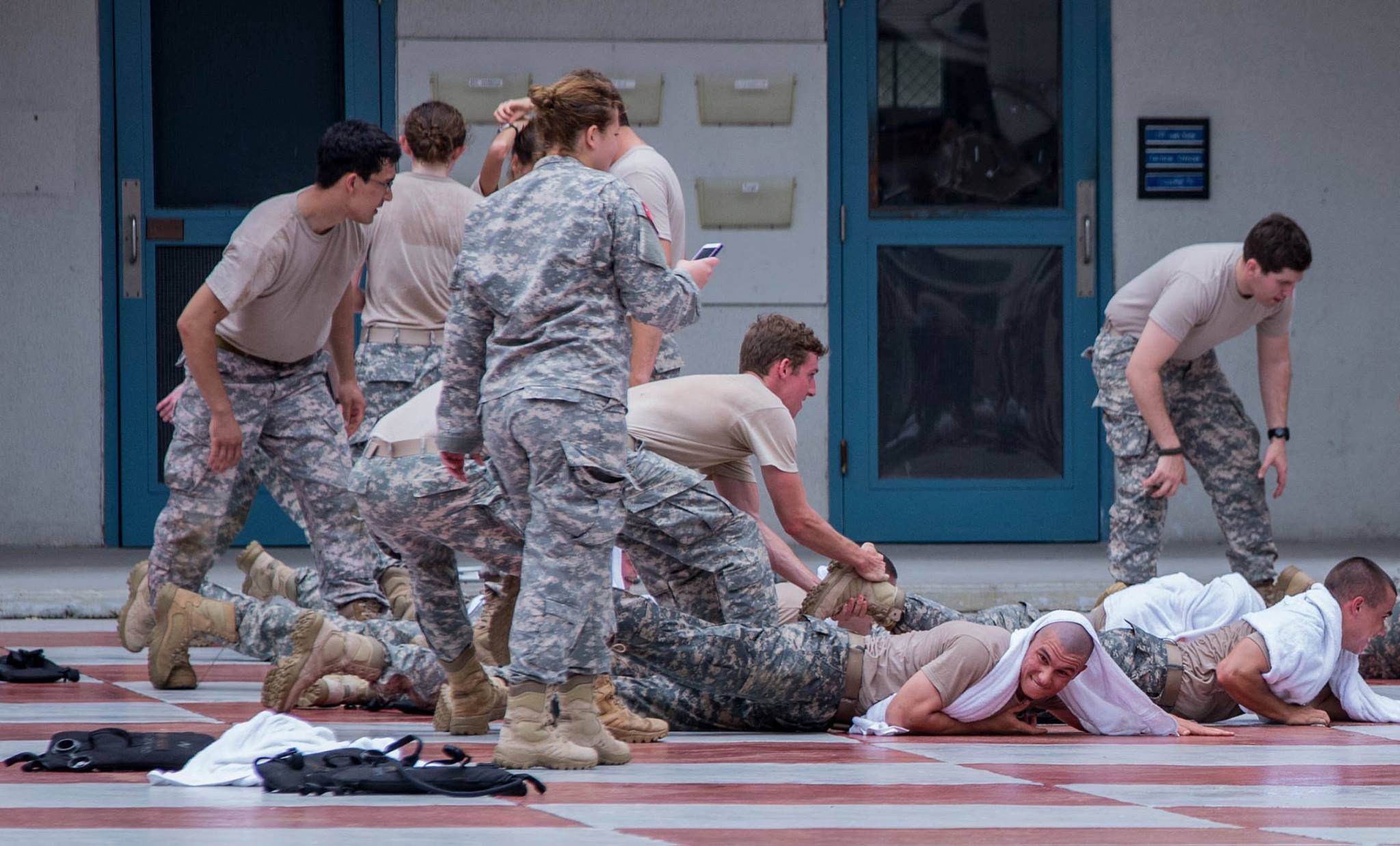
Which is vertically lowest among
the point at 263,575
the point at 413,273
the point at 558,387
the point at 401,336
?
the point at 263,575

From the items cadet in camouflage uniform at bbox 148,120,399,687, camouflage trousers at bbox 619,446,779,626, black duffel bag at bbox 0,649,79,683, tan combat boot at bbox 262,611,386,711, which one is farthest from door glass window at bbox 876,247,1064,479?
tan combat boot at bbox 262,611,386,711

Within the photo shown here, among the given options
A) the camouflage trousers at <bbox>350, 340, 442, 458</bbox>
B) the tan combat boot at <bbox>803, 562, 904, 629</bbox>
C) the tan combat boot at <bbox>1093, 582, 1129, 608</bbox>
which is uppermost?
the camouflage trousers at <bbox>350, 340, 442, 458</bbox>

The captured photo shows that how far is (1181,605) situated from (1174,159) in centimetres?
435

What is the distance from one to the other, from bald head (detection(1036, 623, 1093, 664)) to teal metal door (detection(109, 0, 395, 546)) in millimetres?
5909

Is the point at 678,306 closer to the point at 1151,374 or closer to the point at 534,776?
the point at 534,776

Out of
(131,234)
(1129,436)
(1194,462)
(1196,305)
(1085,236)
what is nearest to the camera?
(1196,305)

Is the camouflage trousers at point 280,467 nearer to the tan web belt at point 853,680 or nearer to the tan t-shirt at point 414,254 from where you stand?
the tan t-shirt at point 414,254

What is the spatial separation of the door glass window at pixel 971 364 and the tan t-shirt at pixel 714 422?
4.52 metres

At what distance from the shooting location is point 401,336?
7.64m

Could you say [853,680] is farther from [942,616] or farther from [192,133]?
[192,133]

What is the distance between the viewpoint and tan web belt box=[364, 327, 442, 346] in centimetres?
764

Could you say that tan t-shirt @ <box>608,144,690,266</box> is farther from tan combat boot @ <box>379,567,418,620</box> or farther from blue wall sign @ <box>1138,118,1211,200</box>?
blue wall sign @ <box>1138,118,1211,200</box>

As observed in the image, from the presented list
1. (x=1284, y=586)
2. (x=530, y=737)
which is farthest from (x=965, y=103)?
(x=530, y=737)

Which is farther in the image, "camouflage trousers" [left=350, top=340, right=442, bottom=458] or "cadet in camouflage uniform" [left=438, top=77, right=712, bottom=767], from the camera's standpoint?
"camouflage trousers" [left=350, top=340, right=442, bottom=458]
